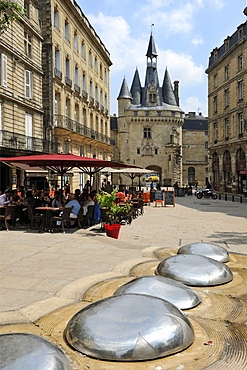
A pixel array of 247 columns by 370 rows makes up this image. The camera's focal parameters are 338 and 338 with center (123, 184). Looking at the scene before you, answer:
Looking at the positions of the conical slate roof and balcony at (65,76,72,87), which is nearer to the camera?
balcony at (65,76,72,87)

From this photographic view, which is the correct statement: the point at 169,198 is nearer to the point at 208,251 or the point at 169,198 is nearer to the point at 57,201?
the point at 57,201

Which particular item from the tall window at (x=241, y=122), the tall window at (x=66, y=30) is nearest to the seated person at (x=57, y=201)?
the tall window at (x=66, y=30)

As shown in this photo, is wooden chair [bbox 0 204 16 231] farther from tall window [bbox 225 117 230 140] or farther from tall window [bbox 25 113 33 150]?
tall window [bbox 225 117 230 140]

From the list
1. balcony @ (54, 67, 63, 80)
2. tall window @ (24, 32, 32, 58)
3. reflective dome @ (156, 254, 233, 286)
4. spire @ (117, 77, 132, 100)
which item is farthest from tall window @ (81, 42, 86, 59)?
spire @ (117, 77, 132, 100)

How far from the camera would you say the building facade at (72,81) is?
24328mm

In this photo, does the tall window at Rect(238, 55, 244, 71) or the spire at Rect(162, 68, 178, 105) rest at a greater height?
the spire at Rect(162, 68, 178, 105)

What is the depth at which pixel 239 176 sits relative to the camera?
31.5m

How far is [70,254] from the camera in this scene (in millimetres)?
7402

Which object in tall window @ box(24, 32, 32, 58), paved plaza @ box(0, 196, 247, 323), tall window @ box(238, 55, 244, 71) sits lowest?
paved plaza @ box(0, 196, 247, 323)

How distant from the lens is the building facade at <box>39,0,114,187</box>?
24.3 m

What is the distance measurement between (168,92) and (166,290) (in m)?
67.4

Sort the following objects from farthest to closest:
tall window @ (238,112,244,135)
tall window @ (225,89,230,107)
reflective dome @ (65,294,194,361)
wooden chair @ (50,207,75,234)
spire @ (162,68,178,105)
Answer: spire @ (162,68,178,105)
tall window @ (225,89,230,107)
tall window @ (238,112,244,135)
wooden chair @ (50,207,75,234)
reflective dome @ (65,294,194,361)

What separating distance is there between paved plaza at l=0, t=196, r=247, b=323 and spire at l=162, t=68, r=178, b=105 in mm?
57577

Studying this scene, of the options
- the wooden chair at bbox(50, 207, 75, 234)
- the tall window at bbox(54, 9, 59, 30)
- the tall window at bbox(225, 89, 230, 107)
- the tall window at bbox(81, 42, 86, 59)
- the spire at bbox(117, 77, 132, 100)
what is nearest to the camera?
the wooden chair at bbox(50, 207, 75, 234)
